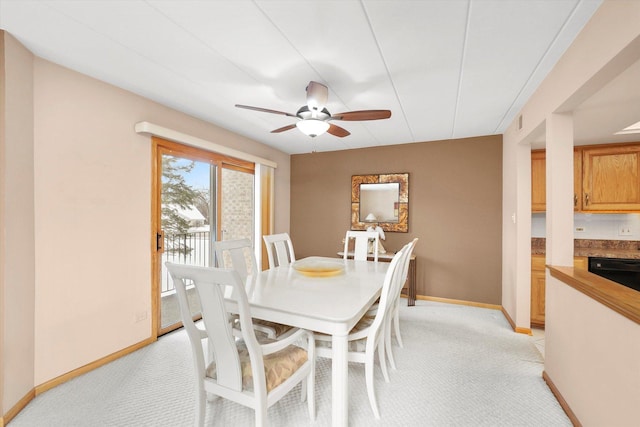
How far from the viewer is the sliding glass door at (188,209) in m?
2.79

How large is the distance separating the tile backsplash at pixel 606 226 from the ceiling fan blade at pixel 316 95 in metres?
3.33

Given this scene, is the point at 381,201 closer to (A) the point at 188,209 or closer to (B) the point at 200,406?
(A) the point at 188,209

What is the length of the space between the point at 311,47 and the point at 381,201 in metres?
2.90

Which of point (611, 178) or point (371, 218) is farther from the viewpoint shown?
point (371, 218)

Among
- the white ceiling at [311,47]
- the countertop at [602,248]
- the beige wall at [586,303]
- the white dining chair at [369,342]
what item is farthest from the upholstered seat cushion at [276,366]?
the countertop at [602,248]

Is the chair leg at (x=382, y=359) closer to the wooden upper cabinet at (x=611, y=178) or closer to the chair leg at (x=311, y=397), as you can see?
the chair leg at (x=311, y=397)

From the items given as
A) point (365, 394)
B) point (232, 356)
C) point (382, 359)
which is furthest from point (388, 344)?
point (232, 356)

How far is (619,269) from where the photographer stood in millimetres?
2826

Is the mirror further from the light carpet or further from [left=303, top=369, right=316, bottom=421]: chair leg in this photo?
[left=303, top=369, right=316, bottom=421]: chair leg

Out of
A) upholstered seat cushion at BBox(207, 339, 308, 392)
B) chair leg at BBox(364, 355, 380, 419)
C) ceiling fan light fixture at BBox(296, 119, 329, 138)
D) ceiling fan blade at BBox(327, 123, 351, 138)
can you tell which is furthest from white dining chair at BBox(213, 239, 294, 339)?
ceiling fan blade at BBox(327, 123, 351, 138)

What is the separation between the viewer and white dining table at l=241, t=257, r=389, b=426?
1.43m

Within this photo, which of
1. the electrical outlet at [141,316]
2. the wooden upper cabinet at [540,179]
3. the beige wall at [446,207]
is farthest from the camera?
the beige wall at [446,207]

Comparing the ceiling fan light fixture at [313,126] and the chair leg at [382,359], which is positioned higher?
the ceiling fan light fixture at [313,126]

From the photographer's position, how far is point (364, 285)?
6.73 feet
